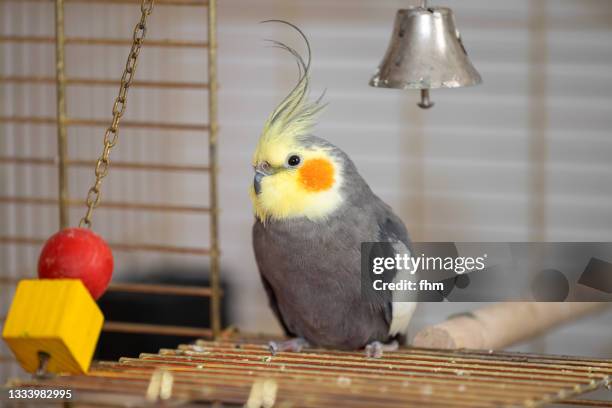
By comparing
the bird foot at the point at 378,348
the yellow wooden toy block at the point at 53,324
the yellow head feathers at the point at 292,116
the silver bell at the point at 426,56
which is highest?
the silver bell at the point at 426,56

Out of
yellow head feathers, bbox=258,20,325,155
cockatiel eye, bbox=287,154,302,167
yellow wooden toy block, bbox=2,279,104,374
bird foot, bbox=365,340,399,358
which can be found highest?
yellow head feathers, bbox=258,20,325,155

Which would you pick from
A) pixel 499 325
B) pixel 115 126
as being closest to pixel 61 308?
pixel 115 126

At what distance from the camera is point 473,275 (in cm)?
161

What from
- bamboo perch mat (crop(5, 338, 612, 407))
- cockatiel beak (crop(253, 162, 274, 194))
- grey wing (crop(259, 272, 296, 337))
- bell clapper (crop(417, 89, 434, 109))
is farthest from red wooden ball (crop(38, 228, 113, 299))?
bell clapper (crop(417, 89, 434, 109))

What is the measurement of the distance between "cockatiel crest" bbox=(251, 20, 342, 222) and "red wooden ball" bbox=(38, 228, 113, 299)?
0.38 m

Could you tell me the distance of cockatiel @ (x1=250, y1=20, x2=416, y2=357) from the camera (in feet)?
5.20

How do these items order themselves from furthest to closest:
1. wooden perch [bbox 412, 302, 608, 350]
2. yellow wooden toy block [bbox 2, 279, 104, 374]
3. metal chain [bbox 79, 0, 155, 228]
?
1. wooden perch [bbox 412, 302, 608, 350]
2. metal chain [bbox 79, 0, 155, 228]
3. yellow wooden toy block [bbox 2, 279, 104, 374]

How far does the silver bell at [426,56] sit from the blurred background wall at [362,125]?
1.60 m

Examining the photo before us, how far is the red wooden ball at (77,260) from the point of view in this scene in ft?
4.12

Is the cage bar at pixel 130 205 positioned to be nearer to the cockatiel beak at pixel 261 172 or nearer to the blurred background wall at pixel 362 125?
the cockatiel beak at pixel 261 172

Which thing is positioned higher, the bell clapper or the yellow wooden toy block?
the bell clapper

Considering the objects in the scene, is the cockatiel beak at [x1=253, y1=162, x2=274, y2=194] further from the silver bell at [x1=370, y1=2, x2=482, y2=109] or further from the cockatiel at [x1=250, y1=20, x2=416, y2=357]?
the silver bell at [x1=370, y1=2, x2=482, y2=109]

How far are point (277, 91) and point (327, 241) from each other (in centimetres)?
190

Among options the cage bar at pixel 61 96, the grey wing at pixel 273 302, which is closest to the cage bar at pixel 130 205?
the cage bar at pixel 61 96
